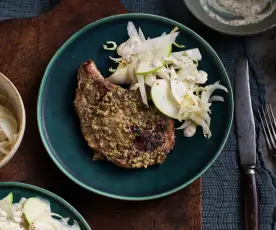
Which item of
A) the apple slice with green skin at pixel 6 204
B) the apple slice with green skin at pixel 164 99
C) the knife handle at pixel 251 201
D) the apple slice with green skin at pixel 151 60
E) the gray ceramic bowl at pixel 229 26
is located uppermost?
the gray ceramic bowl at pixel 229 26

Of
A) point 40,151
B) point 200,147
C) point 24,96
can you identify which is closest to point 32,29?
point 24,96

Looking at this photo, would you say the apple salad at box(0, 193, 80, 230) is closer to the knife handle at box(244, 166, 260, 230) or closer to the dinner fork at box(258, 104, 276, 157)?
the knife handle at box(244, 166, 260, 230)

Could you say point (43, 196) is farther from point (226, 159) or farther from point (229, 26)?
point (229, 26)

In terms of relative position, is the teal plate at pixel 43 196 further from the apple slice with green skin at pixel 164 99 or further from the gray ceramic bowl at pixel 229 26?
the gray ceramic bowl at pixel 229 26

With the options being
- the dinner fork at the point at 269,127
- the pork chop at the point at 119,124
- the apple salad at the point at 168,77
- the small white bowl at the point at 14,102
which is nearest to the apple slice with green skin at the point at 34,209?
the small white bowl at the point at 14,102

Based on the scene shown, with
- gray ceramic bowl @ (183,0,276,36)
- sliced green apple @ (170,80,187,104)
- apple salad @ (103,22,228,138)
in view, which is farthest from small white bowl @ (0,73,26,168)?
gray ceramic bowl @ (183,0,276,36)

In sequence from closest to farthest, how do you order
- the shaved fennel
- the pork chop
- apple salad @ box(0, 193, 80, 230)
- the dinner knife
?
apple salad @ box(0, 193, 80, 230) → the pork chop → the shaved fennel → the dinner knife
